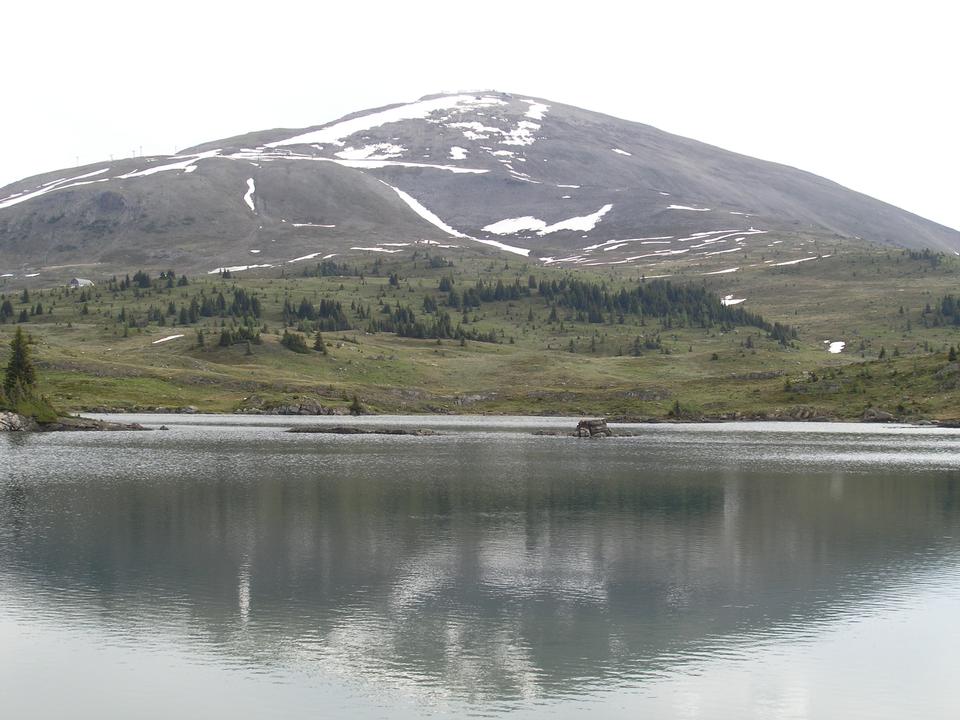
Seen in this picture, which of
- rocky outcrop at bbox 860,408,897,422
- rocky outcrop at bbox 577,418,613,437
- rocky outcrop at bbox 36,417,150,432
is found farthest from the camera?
rocky outcrop at bbox 860,408,897,422

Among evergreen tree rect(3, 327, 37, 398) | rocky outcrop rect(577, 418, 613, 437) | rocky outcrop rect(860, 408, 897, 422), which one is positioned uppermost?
evergreen tree rect(3, 327, 37, 398)

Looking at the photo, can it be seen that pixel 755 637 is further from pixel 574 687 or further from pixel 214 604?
pixel 214 604

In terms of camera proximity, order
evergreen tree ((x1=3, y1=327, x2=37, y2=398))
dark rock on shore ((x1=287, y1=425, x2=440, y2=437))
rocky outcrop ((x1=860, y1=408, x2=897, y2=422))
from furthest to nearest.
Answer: rocky outcrop ((x1=860, y1=408, x2=897, y2=422)) < dark rock on shore ((x1=287, y1=425, x2=440, y2=437)) < evergreen tree ((x1=3, y1=327, x2=37, y2=398))

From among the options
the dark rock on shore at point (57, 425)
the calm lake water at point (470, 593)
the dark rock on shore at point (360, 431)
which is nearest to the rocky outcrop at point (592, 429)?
the dark rock on shore at point (360, 431)

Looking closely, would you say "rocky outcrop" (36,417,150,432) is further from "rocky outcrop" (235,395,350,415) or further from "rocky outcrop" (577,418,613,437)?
"rocky outcrop" (577,418,613,437)

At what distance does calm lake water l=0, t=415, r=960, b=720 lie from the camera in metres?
32.8

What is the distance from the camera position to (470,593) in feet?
150

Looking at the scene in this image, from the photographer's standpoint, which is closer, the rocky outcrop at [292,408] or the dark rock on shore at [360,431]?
the dark rock on shore at [360,431]

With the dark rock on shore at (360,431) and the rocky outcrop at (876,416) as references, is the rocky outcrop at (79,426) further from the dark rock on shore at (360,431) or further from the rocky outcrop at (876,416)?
the rocky outcrop at (876,416)

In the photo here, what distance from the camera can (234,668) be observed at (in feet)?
113

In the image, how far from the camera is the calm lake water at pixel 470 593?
32.8 metres

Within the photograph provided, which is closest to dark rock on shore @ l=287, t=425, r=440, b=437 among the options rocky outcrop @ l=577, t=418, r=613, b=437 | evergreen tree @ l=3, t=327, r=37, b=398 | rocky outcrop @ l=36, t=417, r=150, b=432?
rocky outcrop @ l=577, t=418, r=613, b=437

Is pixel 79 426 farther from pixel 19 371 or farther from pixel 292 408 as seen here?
pixel 292 408

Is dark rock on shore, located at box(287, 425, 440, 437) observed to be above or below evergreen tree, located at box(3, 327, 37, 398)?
below
